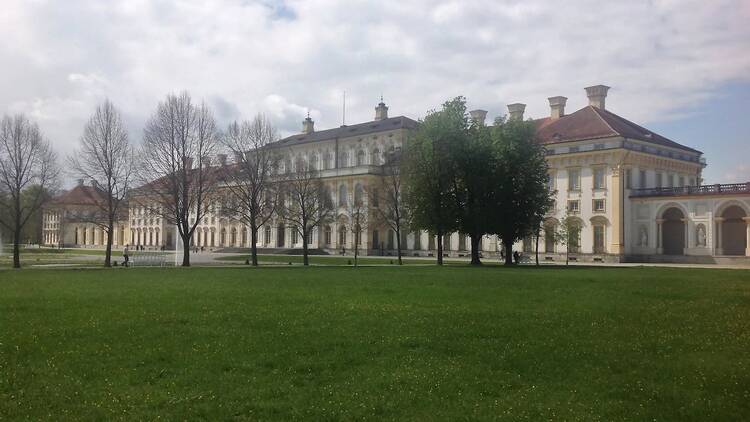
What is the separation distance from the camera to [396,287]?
22.9 meters

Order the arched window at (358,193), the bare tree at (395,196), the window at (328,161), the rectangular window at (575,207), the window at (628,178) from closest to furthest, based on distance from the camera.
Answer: the bare tree at (395,196), the window at (628,178), the rectangular window at (575,207), the arched window at (358,193), the window at (328,161)

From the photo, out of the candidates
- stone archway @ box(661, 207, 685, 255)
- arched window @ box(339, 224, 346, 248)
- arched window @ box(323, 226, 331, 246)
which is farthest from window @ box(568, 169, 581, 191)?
arched window @ box(323, 226, 331, 246)

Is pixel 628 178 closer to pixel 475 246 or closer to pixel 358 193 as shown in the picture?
pixel 475 246

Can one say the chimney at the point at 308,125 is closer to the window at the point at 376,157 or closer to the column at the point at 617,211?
the window at the point at 376,157

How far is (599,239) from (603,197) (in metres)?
4.31

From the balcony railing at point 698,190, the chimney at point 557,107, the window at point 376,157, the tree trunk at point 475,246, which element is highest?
the chimney at point 557,107

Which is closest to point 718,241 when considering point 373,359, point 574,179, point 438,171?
point 574,179

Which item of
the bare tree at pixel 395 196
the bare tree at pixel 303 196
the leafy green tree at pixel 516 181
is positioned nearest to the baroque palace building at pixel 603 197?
the bare tree at pixel 303 196

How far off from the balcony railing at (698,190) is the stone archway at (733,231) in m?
1.76

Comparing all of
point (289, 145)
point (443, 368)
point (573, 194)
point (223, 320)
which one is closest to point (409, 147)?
point (573, 194)

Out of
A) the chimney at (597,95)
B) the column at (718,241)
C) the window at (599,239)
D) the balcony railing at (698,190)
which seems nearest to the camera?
the balcony railing at (698,190)

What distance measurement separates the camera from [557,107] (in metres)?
77.4

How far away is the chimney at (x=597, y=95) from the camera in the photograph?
240 ft

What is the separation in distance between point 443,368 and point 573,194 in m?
61.0
